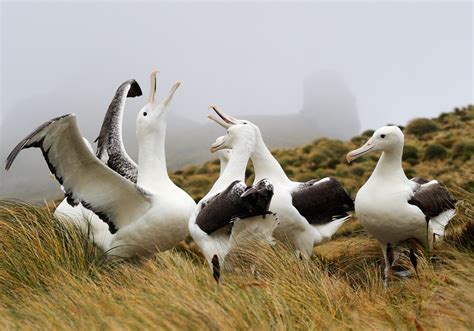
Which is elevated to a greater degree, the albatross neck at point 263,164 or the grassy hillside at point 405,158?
the albatross neck at point 263,164

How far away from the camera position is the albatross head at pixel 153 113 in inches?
245

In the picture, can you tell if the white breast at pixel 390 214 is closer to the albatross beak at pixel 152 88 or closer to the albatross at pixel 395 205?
the albatross at pixel 395 205

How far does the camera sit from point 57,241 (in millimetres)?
5766

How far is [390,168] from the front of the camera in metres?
6.19

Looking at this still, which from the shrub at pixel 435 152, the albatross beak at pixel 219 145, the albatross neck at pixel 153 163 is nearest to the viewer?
the albatross neck at pixel 153 163

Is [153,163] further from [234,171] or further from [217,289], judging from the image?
[217,289]

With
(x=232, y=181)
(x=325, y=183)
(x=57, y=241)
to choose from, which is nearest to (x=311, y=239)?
(x=325, y=183)

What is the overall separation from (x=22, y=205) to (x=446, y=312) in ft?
14.7

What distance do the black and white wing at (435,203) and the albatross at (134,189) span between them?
2.14 metres

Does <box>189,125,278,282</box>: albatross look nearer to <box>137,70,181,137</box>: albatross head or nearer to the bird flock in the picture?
the bird flock

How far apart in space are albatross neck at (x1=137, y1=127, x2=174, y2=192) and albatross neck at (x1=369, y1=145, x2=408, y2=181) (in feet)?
6.52

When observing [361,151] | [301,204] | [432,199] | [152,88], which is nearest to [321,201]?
[301,204]

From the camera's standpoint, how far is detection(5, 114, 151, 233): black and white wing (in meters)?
5.21

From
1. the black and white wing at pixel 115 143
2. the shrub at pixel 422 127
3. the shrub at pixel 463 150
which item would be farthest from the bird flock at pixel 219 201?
the shrub at pixel 422 127
